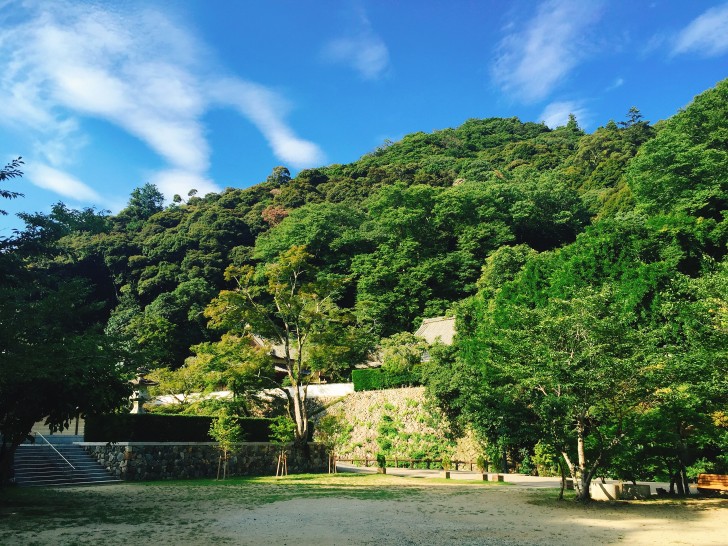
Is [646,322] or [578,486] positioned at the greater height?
[646,322]

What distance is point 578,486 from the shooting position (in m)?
12.3

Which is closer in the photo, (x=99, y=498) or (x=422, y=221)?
(x=99, y=498)

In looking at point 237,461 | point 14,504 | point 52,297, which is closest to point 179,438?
point 237,461

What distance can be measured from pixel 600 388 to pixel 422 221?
39.0m

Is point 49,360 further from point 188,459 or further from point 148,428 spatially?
point 188,459

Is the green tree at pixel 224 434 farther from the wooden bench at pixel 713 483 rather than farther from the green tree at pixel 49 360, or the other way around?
the wooden bench at pixel 713 483

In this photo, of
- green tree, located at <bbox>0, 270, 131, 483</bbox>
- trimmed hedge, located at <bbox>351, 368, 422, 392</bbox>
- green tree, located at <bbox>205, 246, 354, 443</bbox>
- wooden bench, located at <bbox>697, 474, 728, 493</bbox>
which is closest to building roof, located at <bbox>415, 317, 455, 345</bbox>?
trimmed hedge, located at <bbox>351, 368, 422, 392</bbox>

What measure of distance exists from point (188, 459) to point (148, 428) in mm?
1880

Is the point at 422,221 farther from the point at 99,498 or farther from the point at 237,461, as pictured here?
the point at 99,498

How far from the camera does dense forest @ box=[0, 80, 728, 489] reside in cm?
1126

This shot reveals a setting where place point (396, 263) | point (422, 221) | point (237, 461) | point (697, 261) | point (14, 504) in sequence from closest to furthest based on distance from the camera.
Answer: point (14, 504), point (237, 461), point (697, 261), point (396, 263), point (422, 221)

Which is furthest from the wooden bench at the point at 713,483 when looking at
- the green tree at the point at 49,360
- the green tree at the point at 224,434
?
the green tree at the point at 49,360

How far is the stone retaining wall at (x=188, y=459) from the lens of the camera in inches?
689

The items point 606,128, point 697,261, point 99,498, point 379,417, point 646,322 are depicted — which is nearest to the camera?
point 99,498
